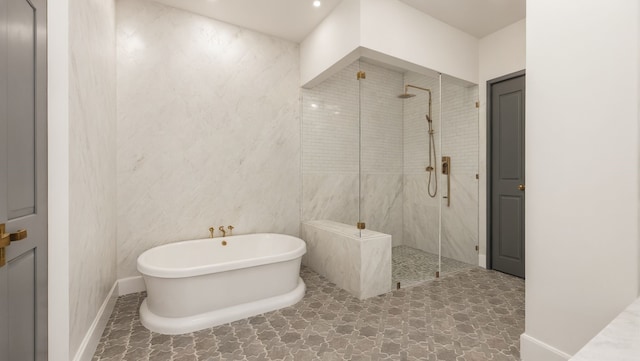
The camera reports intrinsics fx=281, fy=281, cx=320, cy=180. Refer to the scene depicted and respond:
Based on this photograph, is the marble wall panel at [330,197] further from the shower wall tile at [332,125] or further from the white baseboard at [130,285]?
the white baseboard at [130,285]

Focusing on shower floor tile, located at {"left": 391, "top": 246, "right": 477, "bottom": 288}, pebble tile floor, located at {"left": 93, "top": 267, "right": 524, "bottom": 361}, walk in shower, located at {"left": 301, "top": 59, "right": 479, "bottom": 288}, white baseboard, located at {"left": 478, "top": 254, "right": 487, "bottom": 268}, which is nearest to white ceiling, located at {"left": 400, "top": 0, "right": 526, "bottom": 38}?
walk in shower, located at {"left": 301, "top": 59, "right": 479, "bottom": 288}

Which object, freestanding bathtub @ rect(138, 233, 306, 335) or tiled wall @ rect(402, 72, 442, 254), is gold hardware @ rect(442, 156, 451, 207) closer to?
tiled wall @ rect(402, 72, 442, 254)

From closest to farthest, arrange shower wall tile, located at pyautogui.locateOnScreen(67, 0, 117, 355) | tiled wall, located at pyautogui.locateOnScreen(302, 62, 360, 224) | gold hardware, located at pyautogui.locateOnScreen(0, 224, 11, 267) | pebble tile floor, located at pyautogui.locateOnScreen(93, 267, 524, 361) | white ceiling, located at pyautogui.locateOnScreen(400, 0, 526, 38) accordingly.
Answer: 1. gold hardware, located at pyautogui.locateOnScreen(0, 224, 11, 267)
2. shower wall tile, located at pyautogui.locateOnScreen(67, 0, 117, 355)
3. pebble tile floor, located at pyautogui.locateOnScreen(93, 267, 524, 361)
4. white ceiling, located at pyautogui.locateOnScreen(400, 0, 526, 38)
5. tiled wall, located at pyautogui.locateOnScreen(302, 62, 360, 224)

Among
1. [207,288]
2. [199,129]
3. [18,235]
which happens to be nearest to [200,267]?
[207,288]

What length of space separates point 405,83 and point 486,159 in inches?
54.5

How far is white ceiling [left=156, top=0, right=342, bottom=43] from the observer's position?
2.81m

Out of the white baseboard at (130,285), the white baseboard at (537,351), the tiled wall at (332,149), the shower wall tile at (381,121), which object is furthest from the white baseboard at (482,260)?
the white baseboard at (130,285)

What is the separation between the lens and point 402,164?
3.48m

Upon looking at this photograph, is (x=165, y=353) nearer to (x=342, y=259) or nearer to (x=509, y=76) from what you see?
(x=342, y=259)

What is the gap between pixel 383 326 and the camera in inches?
83.3

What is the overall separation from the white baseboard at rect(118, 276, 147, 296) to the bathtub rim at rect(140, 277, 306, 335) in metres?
0.48

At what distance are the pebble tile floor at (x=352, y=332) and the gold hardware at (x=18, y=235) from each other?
1.14 m

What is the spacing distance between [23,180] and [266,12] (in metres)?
2.61

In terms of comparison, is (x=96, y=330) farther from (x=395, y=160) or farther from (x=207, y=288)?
(x=395, y=160)
